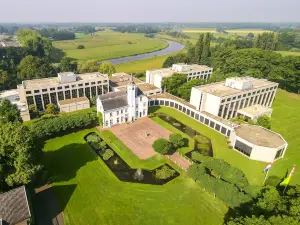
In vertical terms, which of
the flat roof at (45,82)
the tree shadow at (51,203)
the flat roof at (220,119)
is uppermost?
the flat roof at (45,82)

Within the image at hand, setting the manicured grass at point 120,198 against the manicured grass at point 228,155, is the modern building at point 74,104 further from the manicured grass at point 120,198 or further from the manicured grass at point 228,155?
the manicured grass at point 228,155

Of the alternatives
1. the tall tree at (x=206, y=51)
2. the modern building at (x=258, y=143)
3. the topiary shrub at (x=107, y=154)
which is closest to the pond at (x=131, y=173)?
the topiary shrub at (x=107, y=154)

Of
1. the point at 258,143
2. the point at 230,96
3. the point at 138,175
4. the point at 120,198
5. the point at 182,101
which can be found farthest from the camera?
the point at 182,101

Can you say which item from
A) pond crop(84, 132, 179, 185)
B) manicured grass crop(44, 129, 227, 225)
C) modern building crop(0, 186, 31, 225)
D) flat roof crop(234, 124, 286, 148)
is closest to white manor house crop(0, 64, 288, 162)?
flat roof crop(234, 124, 286, 148)

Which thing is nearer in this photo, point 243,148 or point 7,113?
point 7,113

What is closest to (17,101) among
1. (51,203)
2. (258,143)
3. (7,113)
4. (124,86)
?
(7,113)

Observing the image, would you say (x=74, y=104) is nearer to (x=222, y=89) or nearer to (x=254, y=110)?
(x=222, y=89)

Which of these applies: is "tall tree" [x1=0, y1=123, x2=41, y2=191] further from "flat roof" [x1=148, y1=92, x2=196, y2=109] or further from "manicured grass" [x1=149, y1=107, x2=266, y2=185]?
"flat roof" [x1=148, y1=92, x2=196, y2=109]
